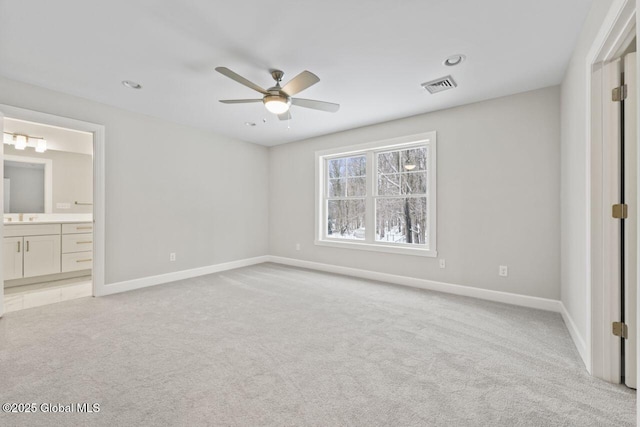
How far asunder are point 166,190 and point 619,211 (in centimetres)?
500

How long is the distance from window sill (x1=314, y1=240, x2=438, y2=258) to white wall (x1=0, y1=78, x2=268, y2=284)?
1711mm

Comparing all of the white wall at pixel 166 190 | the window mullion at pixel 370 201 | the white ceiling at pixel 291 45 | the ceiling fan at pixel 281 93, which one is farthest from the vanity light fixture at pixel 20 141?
the window mullion at pixel 370 201

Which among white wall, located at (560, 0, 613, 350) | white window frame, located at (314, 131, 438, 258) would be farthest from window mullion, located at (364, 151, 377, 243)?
white wall, located at (560, 0, 613, 350)

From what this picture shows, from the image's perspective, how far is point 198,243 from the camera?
4.67 m

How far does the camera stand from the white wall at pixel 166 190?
362 cm

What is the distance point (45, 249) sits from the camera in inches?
167

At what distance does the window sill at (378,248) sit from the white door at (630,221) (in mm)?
2101

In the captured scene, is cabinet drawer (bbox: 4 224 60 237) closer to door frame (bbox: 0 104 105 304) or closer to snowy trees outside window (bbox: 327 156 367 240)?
door frame (bbox: 0 104 105 304)

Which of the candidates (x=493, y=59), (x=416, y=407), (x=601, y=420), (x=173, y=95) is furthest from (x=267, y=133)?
(x=601, y=420)

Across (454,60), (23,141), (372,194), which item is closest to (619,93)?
(454,60)

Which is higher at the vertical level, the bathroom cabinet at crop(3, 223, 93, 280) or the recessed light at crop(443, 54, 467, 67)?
the recessed light at crop(443, 54, 467, 67)

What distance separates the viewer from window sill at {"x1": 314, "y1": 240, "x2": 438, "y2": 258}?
12.8ft

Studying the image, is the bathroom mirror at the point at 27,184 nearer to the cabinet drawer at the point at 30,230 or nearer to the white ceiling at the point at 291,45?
the cabinet drawer at the point at 30,230

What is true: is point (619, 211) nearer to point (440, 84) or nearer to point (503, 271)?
point (503, 271)
